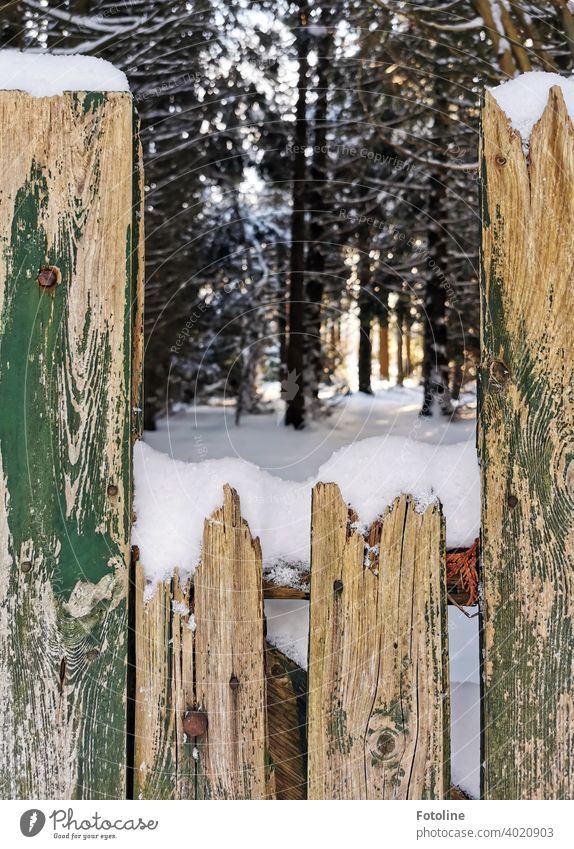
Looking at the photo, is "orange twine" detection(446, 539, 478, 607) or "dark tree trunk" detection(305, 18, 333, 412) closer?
"orange twine" detection(446, 539, 478, 607)

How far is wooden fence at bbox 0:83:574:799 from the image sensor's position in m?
1.05

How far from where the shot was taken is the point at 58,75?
1062mm

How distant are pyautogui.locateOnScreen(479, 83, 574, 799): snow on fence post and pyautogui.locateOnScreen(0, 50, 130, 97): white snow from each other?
60cm

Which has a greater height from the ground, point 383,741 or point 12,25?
point 12,25

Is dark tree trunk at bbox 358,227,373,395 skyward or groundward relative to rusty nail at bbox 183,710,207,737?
skyward

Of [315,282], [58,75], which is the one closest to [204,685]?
[58,75]

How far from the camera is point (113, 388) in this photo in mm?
1068

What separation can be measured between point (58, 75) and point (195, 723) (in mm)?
1046

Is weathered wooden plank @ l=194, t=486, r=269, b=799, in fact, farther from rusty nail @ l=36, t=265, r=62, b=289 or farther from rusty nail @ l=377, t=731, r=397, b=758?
rusty nail @ l=36, t=265, r=62, b=289

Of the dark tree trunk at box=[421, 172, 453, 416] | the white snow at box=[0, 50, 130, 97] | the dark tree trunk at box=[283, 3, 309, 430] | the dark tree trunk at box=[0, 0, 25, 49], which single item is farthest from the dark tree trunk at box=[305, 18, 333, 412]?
the white snow at box=[0, 50, 130, 97]

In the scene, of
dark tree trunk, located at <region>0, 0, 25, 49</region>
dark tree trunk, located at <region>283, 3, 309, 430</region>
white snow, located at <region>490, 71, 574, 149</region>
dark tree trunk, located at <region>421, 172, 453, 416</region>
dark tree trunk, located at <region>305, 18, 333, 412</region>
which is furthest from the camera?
dark tree trunk, located at <region>305, 18, 333, 412</region>

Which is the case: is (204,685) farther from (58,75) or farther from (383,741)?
(58,75)

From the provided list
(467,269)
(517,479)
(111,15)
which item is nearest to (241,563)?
(517,479)
